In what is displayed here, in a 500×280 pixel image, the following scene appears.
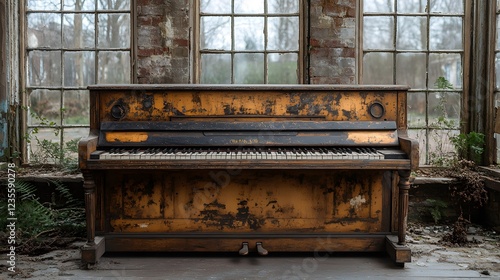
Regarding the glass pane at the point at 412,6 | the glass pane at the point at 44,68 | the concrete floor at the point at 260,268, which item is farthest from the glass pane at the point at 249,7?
the concrete floor at the point at 260,268

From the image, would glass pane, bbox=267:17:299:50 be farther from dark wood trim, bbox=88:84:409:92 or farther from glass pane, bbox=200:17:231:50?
dark wood trim, bbox=88:84:409:92

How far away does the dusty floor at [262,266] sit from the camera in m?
2.98

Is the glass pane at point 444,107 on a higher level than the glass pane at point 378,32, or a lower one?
lower

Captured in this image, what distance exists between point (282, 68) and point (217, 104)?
4.15ft

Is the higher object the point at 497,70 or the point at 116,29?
the point at 116,29

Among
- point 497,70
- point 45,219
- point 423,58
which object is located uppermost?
point 423,58

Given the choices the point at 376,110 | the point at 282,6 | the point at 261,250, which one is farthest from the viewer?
the point at 282,6

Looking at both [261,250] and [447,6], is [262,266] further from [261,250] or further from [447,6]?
[447,6]

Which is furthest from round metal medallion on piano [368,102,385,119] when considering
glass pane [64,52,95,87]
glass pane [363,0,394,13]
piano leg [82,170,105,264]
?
glass pane [64,52,95,87]

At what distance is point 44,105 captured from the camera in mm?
4430

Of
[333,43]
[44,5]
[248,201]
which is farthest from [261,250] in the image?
[44,5]

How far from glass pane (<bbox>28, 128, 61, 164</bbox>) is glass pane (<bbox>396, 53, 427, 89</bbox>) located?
3.24m

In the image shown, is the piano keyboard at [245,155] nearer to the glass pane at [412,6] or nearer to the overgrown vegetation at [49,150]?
the overgrown vegetation at [49,150]

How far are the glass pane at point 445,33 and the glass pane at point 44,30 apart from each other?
3.49m
